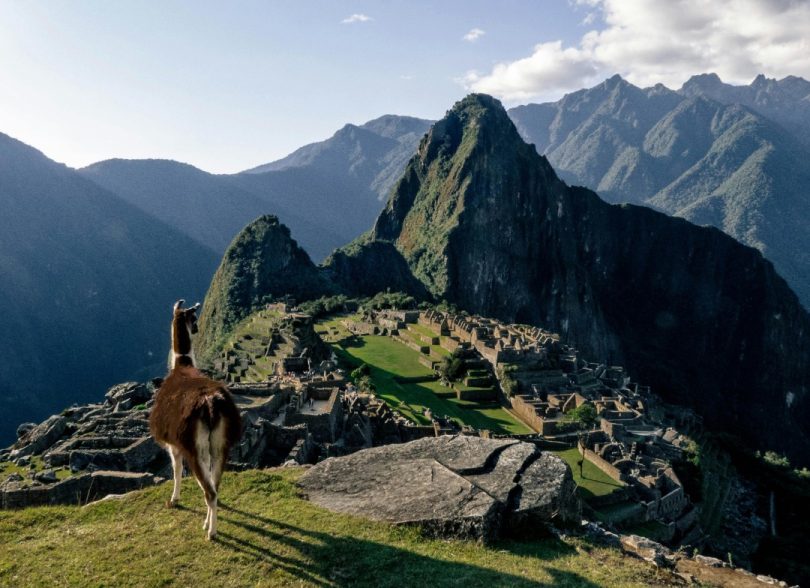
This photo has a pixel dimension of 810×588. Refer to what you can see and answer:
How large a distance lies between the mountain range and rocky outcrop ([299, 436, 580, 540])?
102 m

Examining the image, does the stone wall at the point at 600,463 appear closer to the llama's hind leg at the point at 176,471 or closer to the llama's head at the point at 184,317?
the llama's hind leg at the point at 176,471

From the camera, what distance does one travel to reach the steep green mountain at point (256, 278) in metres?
91.8

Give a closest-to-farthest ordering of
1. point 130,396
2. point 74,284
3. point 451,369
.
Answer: point 130,396 → point 451,369 → point 74,284

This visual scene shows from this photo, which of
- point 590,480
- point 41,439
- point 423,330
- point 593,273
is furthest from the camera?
point 593,273

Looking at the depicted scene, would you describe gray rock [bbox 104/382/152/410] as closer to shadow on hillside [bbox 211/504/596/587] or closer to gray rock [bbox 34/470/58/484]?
gray rock [bbox 34/470/58/484]

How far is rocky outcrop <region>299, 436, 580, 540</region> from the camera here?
23.8 feet

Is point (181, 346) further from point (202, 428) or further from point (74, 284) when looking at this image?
point (74, 284)

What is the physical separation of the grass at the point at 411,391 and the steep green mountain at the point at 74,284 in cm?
4528

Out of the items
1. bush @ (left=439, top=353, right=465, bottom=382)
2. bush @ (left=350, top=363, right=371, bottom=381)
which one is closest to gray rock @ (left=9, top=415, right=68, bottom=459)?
bush @ (left=350, top=363, right=371, bottom=381)

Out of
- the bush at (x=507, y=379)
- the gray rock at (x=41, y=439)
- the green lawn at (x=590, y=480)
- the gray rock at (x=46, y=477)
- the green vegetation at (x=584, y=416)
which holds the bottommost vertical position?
the green lawn at (x=590, y=480)

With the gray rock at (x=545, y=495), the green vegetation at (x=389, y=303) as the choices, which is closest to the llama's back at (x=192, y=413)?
the gray rock at (x=545, y=495)

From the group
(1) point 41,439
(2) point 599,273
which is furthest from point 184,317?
(2) point 599,273

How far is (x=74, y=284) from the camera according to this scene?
128 m

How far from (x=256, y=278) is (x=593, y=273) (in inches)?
4455
